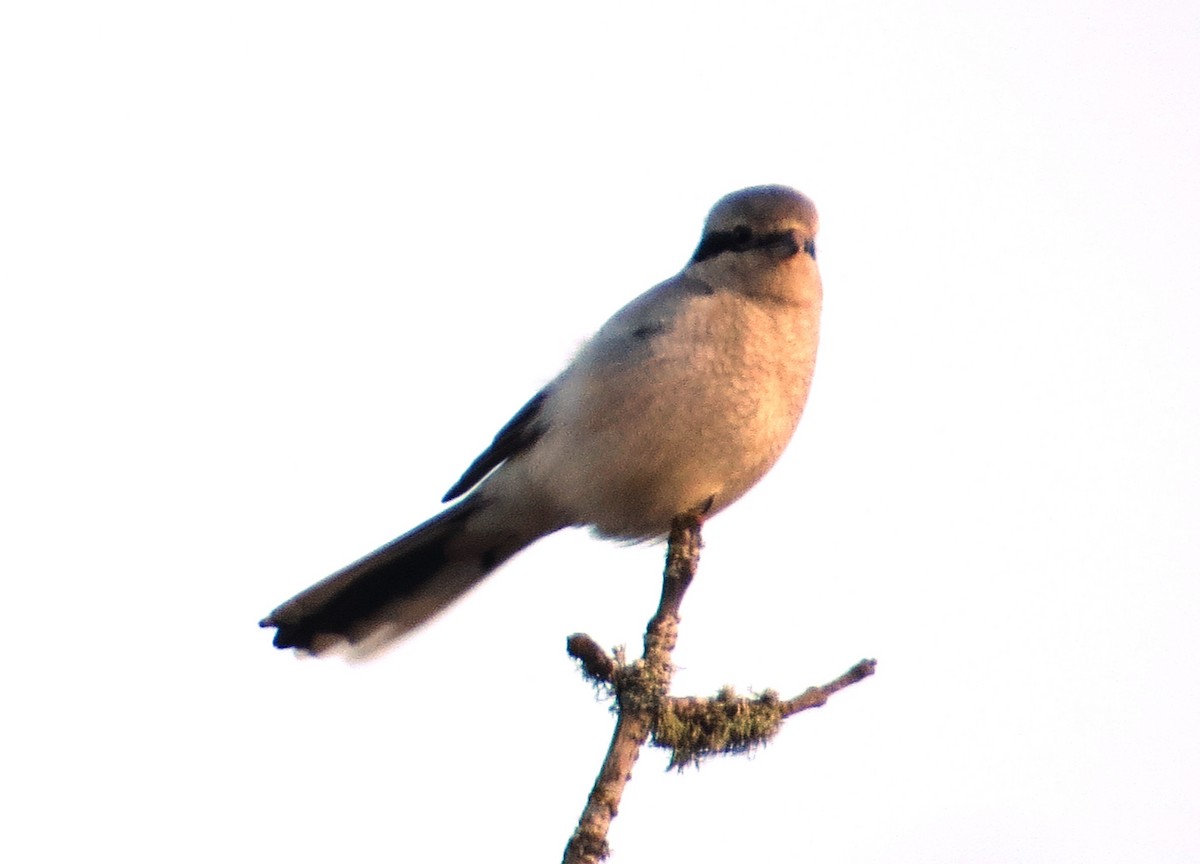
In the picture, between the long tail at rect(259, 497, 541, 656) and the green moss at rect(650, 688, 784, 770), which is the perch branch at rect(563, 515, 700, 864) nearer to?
the green moss at rect(650, 688, 784, 770)

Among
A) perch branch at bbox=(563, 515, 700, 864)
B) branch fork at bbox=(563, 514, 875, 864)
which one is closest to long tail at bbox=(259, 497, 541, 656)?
perch branch at bbox=(563, 515, 700, 864)

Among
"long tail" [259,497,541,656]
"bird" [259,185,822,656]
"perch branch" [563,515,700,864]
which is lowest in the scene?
"perch branch" [563,515,700,864]

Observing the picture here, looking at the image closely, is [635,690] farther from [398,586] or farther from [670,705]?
[398,586]

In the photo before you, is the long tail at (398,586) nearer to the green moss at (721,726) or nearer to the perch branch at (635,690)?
the perch branch at (635,690)

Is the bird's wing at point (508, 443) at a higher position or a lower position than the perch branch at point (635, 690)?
higher

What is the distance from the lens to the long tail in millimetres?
4695

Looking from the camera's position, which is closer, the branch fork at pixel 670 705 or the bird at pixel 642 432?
the branch fork at pixel 670 705

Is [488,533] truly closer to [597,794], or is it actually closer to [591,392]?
[591,392]

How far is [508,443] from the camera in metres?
5.05

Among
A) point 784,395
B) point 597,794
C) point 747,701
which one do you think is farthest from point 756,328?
point 597,794

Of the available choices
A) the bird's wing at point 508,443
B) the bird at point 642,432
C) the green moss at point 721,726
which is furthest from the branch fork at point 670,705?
the bird's wing at point 508,443

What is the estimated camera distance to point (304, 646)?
469cm

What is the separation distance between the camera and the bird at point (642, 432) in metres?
4.43

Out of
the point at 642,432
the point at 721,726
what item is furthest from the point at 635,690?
the point at 642,432
